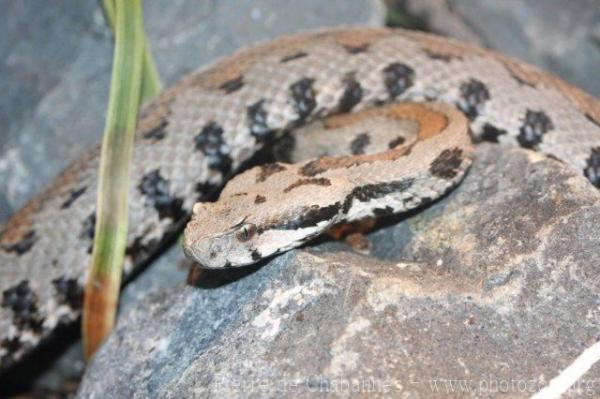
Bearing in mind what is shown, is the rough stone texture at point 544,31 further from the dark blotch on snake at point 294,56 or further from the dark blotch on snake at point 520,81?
the dark blotch on snake at point 294,56

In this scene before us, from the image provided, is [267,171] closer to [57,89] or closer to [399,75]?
[399,75]

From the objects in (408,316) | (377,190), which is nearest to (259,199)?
(377,190)

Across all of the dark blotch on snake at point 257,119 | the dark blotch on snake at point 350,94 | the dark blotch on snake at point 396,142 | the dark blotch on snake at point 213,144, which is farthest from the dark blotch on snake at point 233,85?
the dark blotch on snake at point 396,142

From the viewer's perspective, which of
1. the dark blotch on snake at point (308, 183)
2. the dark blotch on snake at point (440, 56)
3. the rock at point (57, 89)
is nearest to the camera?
the dark blotch on snake at point (308, 183)

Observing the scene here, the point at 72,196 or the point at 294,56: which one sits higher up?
the point at 294,56

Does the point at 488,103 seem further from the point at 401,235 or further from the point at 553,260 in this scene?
the point at 553,260

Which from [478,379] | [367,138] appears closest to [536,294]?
[478,379]

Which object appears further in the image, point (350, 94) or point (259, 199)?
point (350, 94)

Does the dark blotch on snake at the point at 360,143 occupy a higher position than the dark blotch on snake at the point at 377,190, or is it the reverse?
the dark blotch on snake at the point at 377,190
